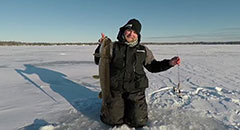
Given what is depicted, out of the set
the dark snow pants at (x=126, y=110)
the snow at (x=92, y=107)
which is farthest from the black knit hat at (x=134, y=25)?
the snow at (x=92, y=107)

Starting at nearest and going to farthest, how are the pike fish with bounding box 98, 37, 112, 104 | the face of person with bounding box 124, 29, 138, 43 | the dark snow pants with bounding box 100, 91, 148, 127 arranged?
the pike fish with bounding box 98, 37, 112, 104, the dark snow pants with bounding box 100, 91, 148, 127, the face of person with bounding box 124, 29, 138, 43

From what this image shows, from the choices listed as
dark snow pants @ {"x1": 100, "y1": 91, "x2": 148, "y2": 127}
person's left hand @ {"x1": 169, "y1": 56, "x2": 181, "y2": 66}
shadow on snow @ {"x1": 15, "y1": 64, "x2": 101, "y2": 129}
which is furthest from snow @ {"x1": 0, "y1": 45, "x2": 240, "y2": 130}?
person's left hand @ {"x1": 169, "y1": 56, "x2": 181, "y2": 66}

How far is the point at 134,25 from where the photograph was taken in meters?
2.97

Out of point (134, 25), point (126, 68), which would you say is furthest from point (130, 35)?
point (126, 68)

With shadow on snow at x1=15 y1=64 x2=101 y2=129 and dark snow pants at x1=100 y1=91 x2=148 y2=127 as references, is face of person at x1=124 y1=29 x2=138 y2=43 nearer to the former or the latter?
dark snow pants at x1=100 y1=91 x2=148 y2=127

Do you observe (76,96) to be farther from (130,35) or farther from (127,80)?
(130,35)

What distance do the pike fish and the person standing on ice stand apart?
0.27 meters

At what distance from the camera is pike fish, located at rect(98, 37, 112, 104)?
2.52m

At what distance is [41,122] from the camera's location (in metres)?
2.96

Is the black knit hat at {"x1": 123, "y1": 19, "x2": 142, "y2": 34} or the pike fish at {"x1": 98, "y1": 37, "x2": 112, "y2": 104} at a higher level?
the black knit hat at {"x1": 123, "y1": 19, "x2": 142, "y2": 34}

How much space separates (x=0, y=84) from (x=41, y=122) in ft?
10.3

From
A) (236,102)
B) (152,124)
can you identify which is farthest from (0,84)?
(236,102)

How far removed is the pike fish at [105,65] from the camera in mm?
2516

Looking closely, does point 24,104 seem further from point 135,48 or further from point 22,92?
point 135,48
